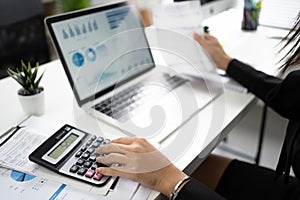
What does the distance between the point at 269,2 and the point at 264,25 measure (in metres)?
0.15

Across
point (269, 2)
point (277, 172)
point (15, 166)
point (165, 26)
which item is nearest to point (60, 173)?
point (15, 166)

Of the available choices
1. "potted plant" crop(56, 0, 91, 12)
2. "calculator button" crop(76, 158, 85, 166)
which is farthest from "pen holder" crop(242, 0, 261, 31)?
"potted plant" crop(56, 0, 91, 12)

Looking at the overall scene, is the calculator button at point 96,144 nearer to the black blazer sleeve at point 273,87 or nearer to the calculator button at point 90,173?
the calculator button at point 90,173

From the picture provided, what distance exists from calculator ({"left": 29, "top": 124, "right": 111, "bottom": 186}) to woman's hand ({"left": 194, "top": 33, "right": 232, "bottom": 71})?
533 mm

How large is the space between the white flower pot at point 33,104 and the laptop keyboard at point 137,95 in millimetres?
152

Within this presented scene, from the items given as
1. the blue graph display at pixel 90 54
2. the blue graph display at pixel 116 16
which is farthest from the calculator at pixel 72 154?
the blue graph display at pixel 116 16

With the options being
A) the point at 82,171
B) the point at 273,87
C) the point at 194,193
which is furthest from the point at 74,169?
the point at 273,87

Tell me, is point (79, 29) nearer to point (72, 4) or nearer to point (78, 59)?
point (78, 59)

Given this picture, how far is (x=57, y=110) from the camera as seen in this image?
892 mm

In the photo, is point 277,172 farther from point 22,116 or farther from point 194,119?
point 22,116

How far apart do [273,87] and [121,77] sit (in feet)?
1.56

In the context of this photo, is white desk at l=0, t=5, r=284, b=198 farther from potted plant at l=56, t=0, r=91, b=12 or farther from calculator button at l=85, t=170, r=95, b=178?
potted plant at l=56, t=0, r=91, b=12

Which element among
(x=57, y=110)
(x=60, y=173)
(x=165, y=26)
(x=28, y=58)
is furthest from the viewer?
(x=28, y=58)

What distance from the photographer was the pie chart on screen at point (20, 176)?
0.63m
